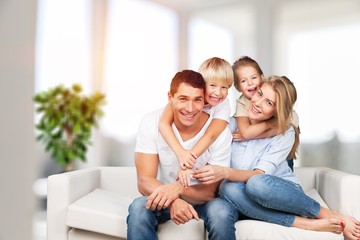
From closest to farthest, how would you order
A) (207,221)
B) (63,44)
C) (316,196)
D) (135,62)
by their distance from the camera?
1. (207,221)
2. (316,196)
3. (63,44)
4. (135,62)

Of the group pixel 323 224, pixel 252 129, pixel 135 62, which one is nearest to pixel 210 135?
pixel 252 129

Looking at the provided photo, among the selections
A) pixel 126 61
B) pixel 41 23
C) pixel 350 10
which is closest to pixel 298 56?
pixel 350 10

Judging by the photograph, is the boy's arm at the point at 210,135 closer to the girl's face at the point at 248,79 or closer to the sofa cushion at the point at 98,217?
the girl's face at the point at 248,79

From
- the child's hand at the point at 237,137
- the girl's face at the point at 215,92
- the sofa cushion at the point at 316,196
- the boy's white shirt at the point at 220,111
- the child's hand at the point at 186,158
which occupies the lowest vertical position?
the sofa cushion at the point at 316,196

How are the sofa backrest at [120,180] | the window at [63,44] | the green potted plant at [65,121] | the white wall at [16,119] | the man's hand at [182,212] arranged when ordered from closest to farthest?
the man's hand at [182,212], the sofa backrest at [120,180], the white wall at [16,119], the green potted plant at [65,121], the window at [63,44]

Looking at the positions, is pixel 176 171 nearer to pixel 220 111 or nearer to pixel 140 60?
pixel 220 111

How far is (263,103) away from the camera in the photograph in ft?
6.63

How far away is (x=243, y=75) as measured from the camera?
6.86 feet

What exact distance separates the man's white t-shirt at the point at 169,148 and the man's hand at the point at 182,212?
0.21 m

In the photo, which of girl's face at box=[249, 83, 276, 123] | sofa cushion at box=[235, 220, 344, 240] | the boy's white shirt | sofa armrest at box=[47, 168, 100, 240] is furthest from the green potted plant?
sofa cushion at box=[235, 220, 344, 240]

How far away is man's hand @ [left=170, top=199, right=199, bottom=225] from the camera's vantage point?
1.79 m

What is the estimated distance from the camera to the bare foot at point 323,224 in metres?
1.93

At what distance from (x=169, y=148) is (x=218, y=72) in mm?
378

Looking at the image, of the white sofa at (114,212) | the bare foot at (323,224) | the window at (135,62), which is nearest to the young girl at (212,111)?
the white sofa at (114,212)
